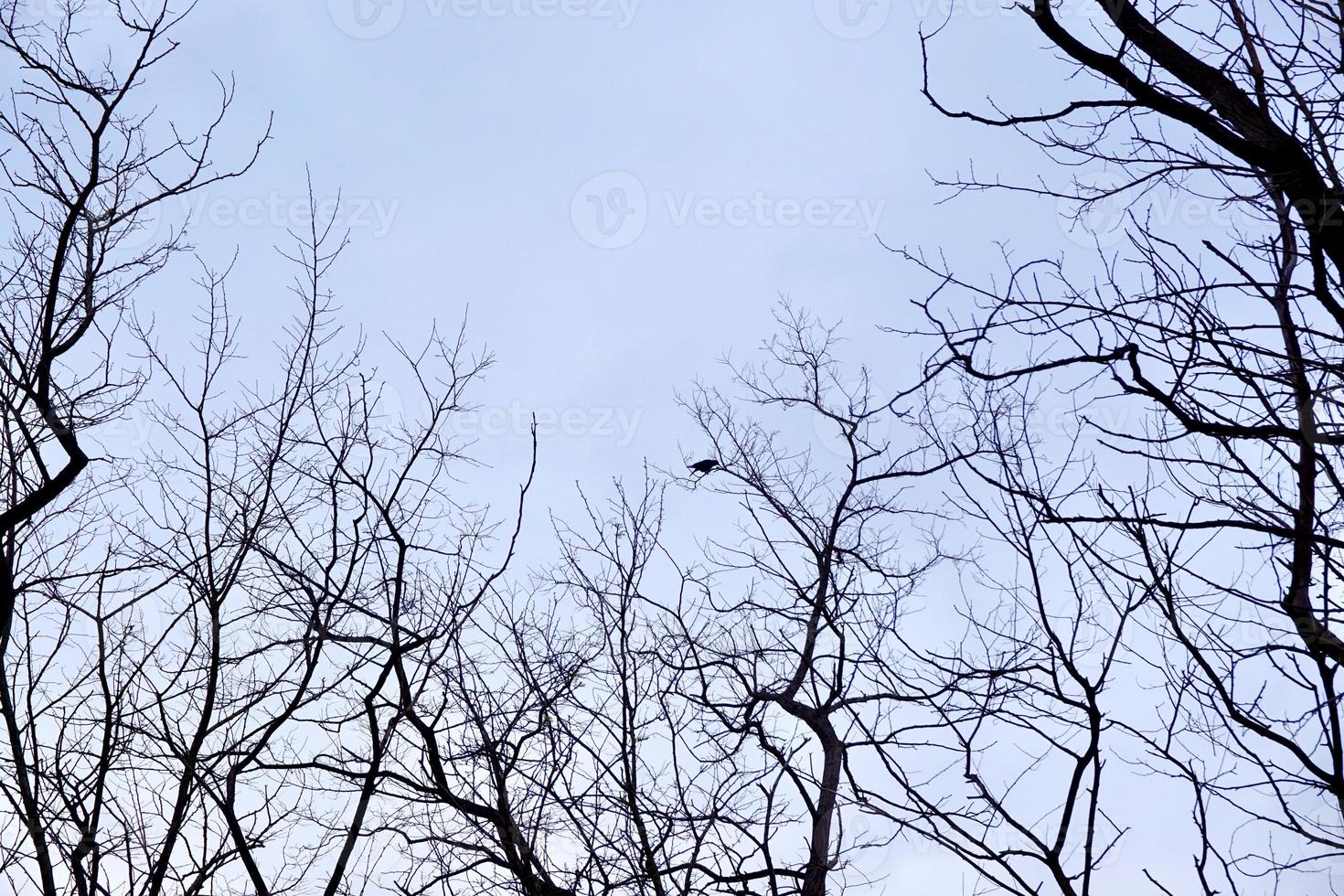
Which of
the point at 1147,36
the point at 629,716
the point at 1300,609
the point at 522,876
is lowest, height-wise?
the point at 522,876

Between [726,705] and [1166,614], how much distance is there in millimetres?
4590

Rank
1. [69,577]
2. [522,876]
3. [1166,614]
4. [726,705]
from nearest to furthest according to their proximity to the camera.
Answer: [1166,614]
[522,876]
[69,577]
[726,705]

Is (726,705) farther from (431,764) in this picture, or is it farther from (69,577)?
(69,577)

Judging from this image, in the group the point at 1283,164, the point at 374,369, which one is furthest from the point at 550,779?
the point at 1283,164

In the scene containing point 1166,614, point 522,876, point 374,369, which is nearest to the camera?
point 1166,614

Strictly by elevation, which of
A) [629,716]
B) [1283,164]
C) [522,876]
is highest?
[1283,164]

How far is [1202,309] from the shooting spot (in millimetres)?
3344

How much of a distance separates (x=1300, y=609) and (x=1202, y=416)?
63 cm

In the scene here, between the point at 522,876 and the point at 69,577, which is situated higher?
the point at 69,577

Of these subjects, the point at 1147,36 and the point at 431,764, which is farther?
the point at 431,764

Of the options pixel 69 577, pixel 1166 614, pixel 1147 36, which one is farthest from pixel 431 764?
pixel 1147 36

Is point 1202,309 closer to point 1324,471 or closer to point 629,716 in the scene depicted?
point 1324,471

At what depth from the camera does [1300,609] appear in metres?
3.29

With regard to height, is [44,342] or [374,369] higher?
[374,369]
